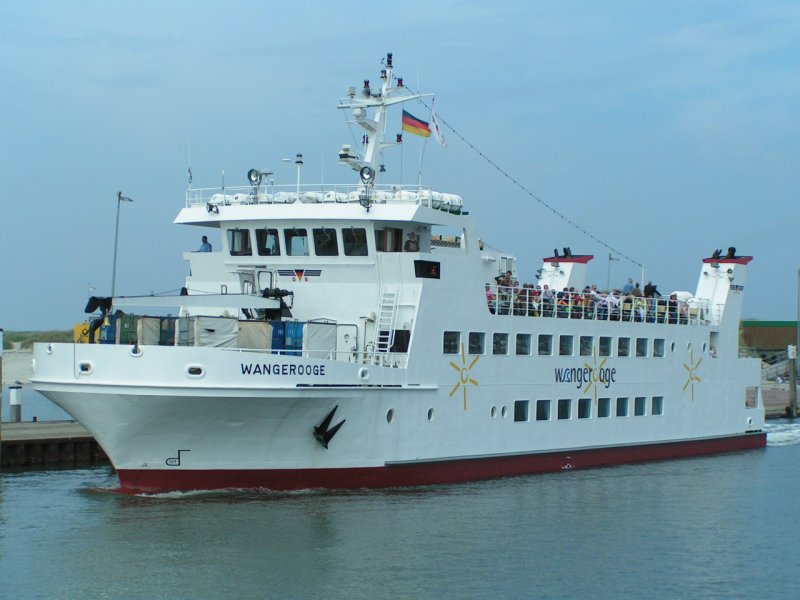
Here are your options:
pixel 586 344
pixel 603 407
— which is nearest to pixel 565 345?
pixel 586 344

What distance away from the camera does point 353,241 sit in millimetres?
25734

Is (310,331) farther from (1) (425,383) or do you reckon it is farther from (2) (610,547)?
(2) (610,547)

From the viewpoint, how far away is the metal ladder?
24.8 metres

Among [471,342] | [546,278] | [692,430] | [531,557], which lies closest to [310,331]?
[471,342]

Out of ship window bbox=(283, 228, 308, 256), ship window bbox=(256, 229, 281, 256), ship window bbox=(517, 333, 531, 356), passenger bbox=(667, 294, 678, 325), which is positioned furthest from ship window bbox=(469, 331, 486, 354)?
passenger bbox=(667, 294, 678, 325)

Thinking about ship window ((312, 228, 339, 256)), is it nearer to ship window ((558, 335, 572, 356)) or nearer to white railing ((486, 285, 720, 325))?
white railing ((486, 285, 720, 325))

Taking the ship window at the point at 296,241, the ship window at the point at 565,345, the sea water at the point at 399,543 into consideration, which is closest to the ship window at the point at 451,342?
the sea water at the point at 399,543

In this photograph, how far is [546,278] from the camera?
115 feet

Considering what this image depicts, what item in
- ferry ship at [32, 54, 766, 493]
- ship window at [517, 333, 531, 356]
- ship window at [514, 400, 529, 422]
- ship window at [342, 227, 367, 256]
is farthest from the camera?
ship window at [517, 333, 531, 356]

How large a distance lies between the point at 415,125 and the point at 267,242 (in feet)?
16.3

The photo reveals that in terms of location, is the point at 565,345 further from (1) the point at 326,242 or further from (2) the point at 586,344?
(1) the point at 326,242

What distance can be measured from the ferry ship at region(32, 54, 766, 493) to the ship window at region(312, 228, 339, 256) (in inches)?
1.8

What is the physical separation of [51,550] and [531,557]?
27.9 feet

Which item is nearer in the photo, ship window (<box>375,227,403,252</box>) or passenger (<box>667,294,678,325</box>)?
ship window (<box>375,227,403,252</box>)
